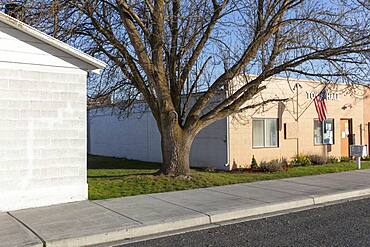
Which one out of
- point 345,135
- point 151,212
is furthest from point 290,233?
point 345,135

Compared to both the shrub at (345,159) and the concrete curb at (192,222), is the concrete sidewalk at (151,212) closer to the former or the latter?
the concrete curb at (192,222)

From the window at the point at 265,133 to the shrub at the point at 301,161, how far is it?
1.23 meters

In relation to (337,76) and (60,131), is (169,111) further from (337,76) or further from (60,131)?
(337,76)

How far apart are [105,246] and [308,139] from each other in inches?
654

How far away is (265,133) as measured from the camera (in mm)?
20266

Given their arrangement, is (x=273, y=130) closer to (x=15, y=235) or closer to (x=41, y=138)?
(x=41, y=138)

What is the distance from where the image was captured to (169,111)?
13984 mm

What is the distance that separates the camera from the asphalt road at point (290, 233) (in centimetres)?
700

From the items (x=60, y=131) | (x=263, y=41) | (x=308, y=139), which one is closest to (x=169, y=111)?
(x=263, y=41)

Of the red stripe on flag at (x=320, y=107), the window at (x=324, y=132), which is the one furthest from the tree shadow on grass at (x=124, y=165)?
the red stripe on flag at (x=320, y=107)

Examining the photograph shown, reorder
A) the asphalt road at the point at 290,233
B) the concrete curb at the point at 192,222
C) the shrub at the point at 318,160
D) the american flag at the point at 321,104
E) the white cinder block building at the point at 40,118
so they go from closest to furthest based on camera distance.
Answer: the asphalt road at the point at 290,233, the concrete curb at the point at 192,222, the white cinder block building at the point at 40,118, the shrub at the point at 318,160, the american flag at the point at 321,104

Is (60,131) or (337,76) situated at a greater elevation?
(337,76)

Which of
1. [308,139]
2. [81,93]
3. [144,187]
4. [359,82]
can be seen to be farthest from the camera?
[308,139]

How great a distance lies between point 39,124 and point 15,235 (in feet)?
10.3
